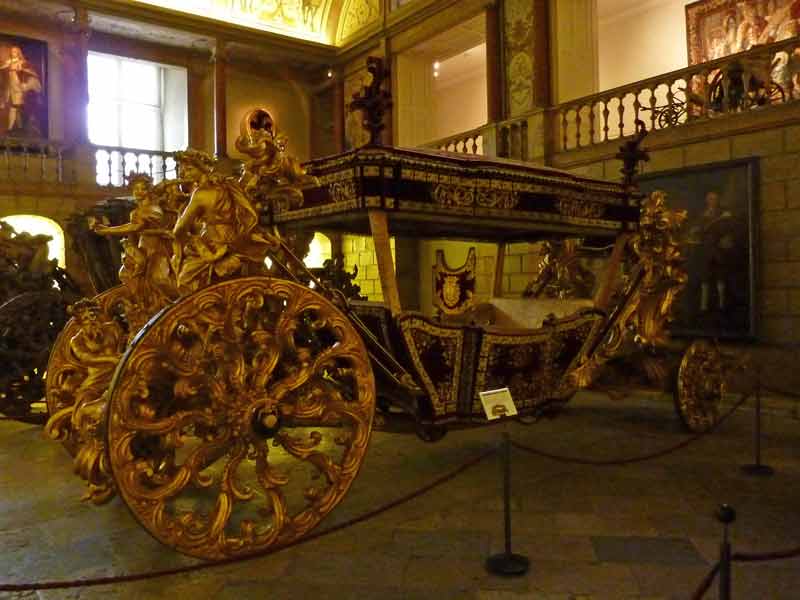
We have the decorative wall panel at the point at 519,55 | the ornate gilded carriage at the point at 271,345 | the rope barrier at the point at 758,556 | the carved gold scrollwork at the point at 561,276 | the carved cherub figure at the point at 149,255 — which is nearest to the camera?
→ the rope barrier at the point at 758,556

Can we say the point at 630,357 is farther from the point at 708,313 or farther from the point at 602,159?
the point at 602,159

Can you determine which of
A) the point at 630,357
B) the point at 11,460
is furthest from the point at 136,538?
the point at 630,357

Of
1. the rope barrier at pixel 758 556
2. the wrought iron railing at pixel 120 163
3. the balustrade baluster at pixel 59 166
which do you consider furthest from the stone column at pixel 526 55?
the rope barrier at pixel 758 556

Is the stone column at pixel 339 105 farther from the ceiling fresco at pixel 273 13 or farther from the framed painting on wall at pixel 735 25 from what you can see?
the framed painting on wall at pixel 735 25

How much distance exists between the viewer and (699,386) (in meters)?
4.88

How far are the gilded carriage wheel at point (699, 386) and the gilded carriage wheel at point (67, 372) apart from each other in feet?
12.4

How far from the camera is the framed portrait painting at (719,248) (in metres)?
7.35

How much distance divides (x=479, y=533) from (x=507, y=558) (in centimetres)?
38

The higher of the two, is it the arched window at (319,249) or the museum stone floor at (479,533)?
the arched window at (319,249)

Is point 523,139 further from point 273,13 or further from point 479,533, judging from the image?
point 479,533

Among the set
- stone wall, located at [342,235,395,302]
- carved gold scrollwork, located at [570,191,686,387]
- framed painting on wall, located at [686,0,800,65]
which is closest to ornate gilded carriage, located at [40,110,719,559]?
carved gold scrollwork, located at [570,191,686,387]

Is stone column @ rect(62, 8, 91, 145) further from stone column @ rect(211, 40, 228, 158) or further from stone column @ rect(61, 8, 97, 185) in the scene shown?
stone column @ rect(211, 40, 228, 158)

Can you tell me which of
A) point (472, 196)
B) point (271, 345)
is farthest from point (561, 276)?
point (271, 345)

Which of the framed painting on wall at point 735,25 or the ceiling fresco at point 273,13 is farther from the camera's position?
the ceiling fresco at point 273,13
